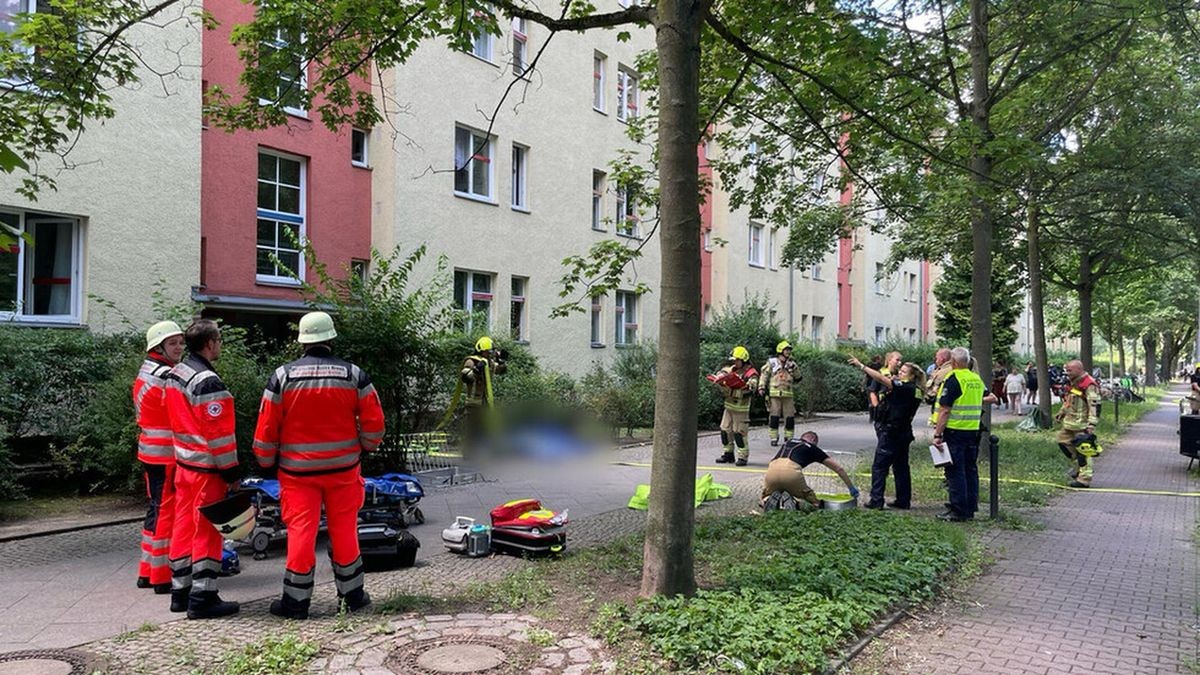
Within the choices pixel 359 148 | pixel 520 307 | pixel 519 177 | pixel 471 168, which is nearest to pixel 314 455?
pixel 359 148

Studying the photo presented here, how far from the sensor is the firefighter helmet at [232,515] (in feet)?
17.2

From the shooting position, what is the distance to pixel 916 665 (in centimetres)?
484

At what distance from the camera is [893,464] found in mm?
9734

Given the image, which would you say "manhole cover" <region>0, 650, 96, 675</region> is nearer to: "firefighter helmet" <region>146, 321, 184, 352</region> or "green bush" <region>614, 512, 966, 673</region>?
"firefighter helmet" <region>146, 321, 184, 352</region>

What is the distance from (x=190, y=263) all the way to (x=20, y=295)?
2416mm

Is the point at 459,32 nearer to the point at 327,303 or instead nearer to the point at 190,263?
the point at 327,303

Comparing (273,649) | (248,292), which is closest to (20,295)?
(248,292)

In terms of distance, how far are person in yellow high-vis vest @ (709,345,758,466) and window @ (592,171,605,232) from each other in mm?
11639

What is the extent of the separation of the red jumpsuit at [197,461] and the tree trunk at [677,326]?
2.71 meters

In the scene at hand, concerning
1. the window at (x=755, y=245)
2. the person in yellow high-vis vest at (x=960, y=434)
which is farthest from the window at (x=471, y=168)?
the window at (x=755, y=245)

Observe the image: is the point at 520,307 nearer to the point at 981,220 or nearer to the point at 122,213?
the point at 122,213

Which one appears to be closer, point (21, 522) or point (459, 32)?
point (459, 32)

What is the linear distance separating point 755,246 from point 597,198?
35.1 ft

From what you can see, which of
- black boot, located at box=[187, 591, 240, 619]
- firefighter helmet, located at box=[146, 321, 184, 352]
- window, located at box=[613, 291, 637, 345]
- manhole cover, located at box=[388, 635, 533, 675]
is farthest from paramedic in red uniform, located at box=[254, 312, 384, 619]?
window, located at box=[613, 291, 637, 345]
